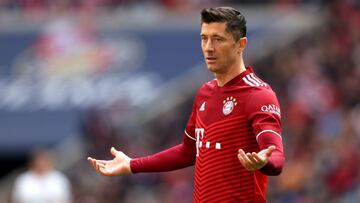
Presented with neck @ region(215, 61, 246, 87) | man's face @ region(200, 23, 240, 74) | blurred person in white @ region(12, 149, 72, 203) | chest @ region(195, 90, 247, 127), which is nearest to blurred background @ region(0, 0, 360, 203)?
blurred person in white @ region(12, 149, 72, 203)

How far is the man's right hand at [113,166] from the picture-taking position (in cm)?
728

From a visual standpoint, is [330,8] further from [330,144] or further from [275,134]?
[275,134]

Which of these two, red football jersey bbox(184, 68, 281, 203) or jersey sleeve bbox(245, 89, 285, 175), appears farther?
red football jersey bbox(184, 68, 281, 203)

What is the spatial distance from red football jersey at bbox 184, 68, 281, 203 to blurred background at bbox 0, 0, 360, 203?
8055mm

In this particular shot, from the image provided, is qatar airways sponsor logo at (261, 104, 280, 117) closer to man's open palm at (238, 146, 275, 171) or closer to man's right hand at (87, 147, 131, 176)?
man's open palm at (238, 146, 275, 171)

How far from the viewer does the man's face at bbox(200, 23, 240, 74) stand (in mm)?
6863

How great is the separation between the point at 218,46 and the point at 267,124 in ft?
2.02

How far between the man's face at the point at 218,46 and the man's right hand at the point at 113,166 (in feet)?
3.05

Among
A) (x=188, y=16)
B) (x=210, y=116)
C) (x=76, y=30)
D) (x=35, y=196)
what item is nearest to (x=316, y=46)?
(x=188, y=16)

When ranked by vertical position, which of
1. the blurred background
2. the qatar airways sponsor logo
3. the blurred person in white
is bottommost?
the blurred background

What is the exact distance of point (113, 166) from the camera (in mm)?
7375

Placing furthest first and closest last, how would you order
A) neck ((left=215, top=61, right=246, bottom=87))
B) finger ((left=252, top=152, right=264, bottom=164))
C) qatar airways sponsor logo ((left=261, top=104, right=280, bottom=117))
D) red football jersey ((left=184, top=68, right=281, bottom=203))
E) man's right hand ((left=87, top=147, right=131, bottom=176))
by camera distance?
man's right hand ((left=87, top=147, right=131, bottom=176)) → neck ((left=215, top=61, right=246, bottom=87)) → red football jersey ((left=184, top=68, right=281, bottom=203)) → qatar airways sponsor logo ((left=261, top=104, right=280, bottom=117)) → finger ((left=252, top=152, right=264, bottom=164))

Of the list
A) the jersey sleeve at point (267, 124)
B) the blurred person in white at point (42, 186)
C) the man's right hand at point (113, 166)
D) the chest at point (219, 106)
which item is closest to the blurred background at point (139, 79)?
the blurred person in white at point (42, 186)

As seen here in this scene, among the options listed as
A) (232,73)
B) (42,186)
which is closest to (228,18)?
(232,73)
